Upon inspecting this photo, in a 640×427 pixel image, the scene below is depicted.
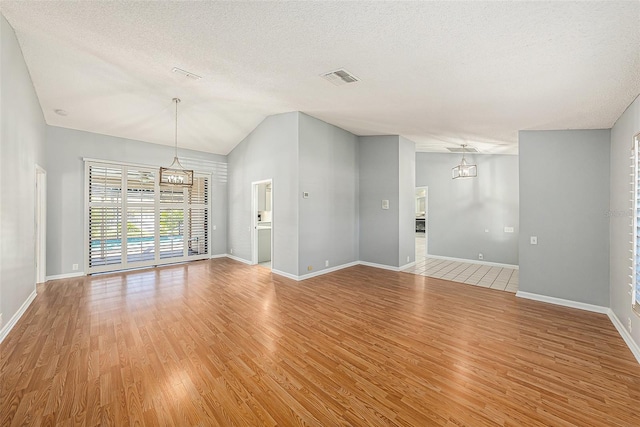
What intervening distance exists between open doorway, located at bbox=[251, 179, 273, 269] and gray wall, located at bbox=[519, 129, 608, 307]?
15.6ft

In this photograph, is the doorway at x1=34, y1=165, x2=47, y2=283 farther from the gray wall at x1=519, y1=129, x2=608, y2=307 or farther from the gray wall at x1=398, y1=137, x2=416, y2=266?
the gray wall at x1=519, y1=129, x2=608, y2=307

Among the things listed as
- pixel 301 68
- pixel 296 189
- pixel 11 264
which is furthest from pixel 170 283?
pixel 301 68

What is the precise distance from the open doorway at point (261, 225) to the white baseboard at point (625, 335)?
211 inches

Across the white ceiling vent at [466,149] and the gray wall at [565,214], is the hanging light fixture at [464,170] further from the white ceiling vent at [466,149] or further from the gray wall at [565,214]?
the gray wall at [565,214]

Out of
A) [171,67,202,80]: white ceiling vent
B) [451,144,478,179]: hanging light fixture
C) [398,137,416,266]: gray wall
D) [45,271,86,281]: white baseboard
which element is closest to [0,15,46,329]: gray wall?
[45,271,86,281]: white baseboard

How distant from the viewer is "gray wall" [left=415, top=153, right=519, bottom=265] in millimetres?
6434

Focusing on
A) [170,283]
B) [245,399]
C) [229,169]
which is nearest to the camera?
[245,399]

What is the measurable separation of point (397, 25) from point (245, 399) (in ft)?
10.5

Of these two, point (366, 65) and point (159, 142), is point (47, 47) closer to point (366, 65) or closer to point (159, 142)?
point (159, 142)

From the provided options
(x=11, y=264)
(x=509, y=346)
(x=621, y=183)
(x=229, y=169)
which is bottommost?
(x=509, y=346)

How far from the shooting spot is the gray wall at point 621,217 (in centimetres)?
281

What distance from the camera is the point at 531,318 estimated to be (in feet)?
11.2

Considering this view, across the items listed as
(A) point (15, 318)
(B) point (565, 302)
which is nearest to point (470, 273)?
(B) point (565, 302)

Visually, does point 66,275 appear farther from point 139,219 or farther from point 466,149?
point 466,149
